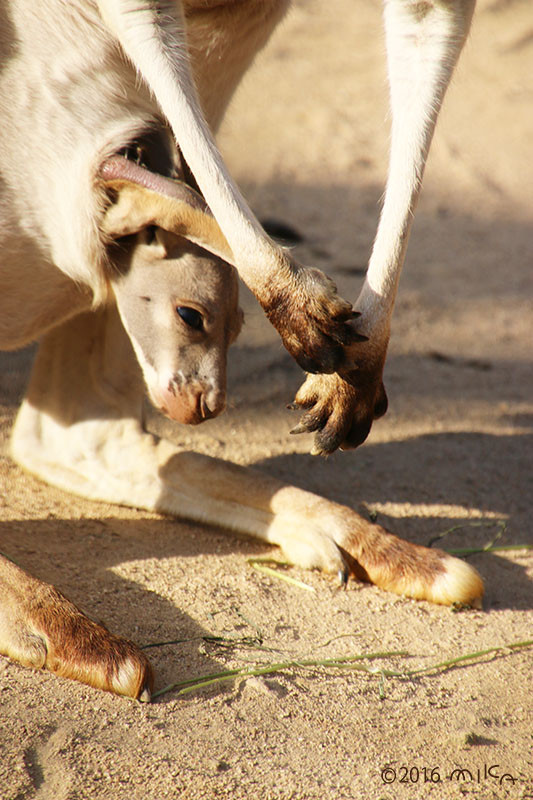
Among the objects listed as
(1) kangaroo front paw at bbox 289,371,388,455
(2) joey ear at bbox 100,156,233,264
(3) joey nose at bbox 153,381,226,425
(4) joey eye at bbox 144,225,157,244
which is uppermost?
(2) joey ear at bbox 100,156,233,264

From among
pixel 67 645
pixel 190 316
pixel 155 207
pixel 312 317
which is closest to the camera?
pixel 67 645

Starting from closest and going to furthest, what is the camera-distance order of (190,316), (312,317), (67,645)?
(67,645)
(312,317)
(190,316)

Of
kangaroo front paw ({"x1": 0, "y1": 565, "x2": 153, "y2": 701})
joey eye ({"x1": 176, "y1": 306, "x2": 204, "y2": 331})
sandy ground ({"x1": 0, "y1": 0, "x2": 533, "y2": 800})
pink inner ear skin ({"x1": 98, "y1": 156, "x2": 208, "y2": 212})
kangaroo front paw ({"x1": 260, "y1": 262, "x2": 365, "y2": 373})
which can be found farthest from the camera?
joey eye ({"x1": 176, "y1": 306, "x2": 204, "y2": 331})

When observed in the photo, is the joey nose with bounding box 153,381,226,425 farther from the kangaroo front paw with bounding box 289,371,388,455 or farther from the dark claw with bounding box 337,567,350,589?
the dark claw with bounding box 337,567,350,589

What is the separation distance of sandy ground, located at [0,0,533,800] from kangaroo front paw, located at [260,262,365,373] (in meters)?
0.55

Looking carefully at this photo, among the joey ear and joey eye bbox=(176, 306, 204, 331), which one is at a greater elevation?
the joey ear

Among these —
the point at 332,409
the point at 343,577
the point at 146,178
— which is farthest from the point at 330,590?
the point at 146,178

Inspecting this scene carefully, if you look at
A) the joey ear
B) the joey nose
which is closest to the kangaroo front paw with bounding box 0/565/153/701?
the joey nose

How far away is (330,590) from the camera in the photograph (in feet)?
6.55

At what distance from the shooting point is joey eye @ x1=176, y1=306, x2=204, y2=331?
1933 millimetres

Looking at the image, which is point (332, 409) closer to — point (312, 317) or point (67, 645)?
point (312, 317)

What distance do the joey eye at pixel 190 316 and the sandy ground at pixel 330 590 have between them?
52cm

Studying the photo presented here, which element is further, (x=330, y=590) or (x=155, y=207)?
(x=330, y=590)

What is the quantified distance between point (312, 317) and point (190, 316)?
0.35m
